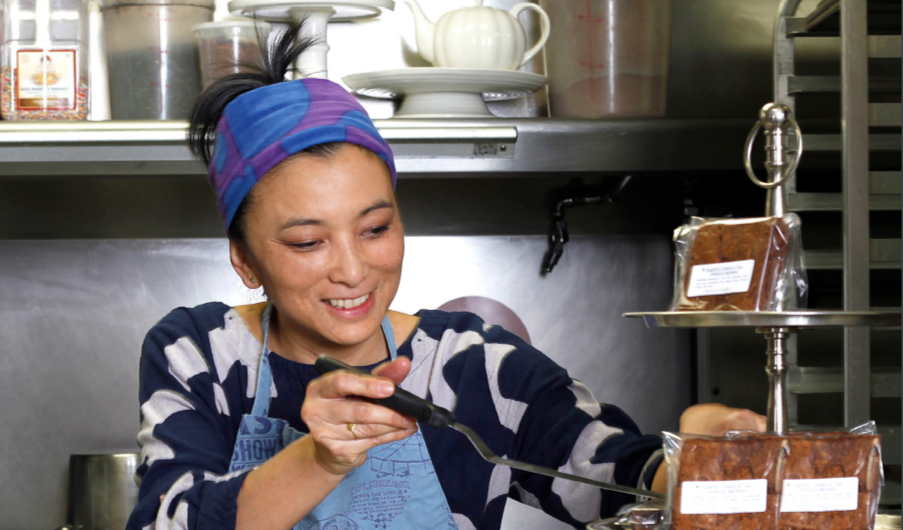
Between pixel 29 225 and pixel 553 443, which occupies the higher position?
→ pixel 29 225

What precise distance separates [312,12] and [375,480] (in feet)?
2.87

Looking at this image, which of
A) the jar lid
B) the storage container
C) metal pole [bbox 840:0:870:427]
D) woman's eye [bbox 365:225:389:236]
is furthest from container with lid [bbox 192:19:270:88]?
metal pole [bbox 840:0:870:427]

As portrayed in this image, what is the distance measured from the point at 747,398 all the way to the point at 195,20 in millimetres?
1355

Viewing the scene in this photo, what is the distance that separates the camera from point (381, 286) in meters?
1.05

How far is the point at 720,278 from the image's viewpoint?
0.88 metres

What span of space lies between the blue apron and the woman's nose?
269mm

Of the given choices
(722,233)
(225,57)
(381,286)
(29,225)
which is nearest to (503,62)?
(225,57)

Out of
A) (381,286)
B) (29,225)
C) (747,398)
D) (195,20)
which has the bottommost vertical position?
(747,398)

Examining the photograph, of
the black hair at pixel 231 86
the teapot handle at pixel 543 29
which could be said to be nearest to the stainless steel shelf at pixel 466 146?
the teapot handle at pixel 543 29

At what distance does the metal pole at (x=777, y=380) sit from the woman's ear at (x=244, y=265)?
60 centimetres

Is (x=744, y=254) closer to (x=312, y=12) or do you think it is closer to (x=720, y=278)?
(x=720, y=278)

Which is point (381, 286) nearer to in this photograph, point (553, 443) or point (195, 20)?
point (553, 443)

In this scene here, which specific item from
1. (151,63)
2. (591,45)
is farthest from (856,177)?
(151,63)

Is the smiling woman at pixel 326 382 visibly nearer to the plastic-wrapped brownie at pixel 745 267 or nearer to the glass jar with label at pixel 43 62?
the plastic-wrapped brownie at pixel 745 267
